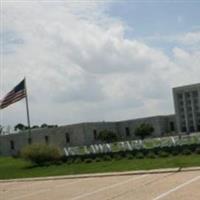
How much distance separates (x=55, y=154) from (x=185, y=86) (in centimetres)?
11379

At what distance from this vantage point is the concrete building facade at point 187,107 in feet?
478

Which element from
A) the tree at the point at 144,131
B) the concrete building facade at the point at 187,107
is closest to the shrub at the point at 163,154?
the tree at the point at 144,131

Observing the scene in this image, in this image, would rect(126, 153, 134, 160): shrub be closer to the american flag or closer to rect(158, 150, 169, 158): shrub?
rect(158, 150, 169, 158): shrub

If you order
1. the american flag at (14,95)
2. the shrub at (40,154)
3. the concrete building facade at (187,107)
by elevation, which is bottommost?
the shrub at (40,154)

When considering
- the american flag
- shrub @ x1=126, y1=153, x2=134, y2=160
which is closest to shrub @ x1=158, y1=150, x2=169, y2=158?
shrub @ x1=126, y1=153, x2=134, y2=160

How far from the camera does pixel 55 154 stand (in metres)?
37.2

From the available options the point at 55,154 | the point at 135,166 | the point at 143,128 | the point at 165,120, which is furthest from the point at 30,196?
the point at 165,120

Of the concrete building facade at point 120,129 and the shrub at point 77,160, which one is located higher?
the concrete building facade at point 120,129

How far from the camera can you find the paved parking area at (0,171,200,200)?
15.4 m

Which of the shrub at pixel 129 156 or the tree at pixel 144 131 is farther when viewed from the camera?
the tree at pixel 144 131

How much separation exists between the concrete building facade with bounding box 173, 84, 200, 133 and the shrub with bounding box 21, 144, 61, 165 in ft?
359

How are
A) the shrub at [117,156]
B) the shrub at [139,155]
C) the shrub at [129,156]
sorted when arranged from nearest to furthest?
the shrub at [139,155] → the shrub at [129,156] → the shrub at [117,156]

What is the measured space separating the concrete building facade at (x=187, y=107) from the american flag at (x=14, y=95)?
105 metres

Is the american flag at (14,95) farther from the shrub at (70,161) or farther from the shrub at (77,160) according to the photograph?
the shrub at (77,160)
